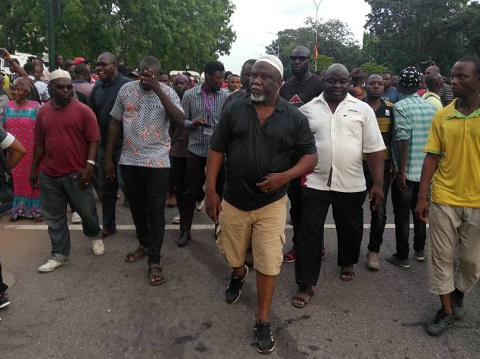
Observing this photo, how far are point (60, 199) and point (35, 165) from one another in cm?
39

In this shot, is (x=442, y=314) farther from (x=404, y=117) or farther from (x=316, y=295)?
(x=404, y=117)

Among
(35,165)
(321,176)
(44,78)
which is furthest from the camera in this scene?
(44,78)

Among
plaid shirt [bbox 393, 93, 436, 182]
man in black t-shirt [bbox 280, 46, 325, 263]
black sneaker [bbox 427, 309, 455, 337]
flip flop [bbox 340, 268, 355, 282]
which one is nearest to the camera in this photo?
black sneaker [bbox 427, 309, 455, 337]

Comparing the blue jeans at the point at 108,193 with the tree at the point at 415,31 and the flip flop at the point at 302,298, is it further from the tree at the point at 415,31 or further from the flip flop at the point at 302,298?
the tree at the point at 415,31

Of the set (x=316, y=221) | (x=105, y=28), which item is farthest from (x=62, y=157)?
(x=105, y=28)

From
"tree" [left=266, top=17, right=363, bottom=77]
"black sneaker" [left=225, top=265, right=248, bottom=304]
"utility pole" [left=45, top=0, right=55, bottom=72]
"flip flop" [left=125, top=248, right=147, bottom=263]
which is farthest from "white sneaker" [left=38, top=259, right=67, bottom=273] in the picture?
"tree" [left=266, top=17, right=363, bottom=77]

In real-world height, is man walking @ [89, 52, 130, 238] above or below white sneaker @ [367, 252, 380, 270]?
above

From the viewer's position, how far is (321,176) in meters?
3.62

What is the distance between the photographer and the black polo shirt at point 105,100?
4.86 metres

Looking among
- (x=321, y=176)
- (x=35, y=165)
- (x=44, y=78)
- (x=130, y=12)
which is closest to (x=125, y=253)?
(x=35, y=165)

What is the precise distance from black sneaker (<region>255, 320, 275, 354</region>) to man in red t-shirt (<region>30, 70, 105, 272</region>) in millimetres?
2124

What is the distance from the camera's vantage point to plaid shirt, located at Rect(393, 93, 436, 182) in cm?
415

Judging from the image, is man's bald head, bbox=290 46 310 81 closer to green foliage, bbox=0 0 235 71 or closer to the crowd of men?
the crowd of men

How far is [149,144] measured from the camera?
3.89 m
